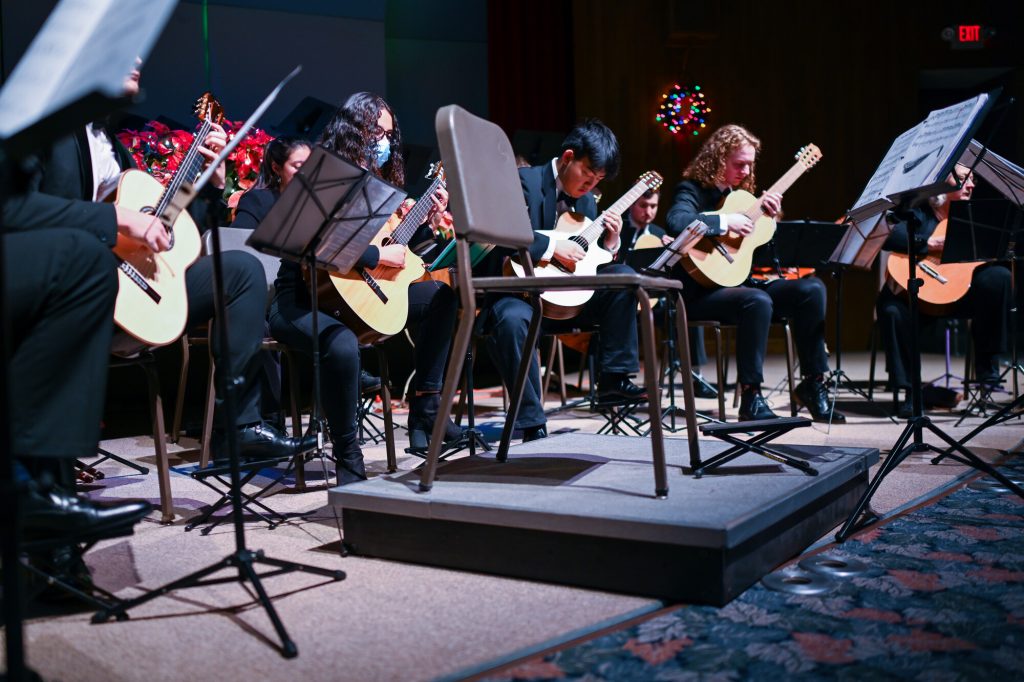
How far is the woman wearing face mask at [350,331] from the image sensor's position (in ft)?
9.26

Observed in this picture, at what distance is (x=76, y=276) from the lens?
5.25 ft

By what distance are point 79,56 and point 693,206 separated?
11.3ft

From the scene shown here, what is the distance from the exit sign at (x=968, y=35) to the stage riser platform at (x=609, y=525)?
7.32 m

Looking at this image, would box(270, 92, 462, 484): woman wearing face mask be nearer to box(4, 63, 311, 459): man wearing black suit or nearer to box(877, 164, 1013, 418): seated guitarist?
box(4, 63, 311, 459): man wearing black suit

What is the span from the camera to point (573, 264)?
3.53 meters

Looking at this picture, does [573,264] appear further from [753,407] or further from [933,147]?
[933,147]

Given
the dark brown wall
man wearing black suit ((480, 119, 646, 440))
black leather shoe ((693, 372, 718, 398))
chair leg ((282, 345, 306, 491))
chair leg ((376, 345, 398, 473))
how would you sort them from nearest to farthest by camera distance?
1. chair leg ((282, 345, 306, 491))
2. chair leg ((376, 345, 398, 473))
3. man wearing black suit ((480, 119, 646, 440))
4. black leather shoe ((693, 372, 718, 398))
5. the dark brown wall

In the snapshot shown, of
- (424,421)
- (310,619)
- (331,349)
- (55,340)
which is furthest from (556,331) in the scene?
(55,340)

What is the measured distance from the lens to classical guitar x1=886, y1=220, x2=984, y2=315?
4508 mm

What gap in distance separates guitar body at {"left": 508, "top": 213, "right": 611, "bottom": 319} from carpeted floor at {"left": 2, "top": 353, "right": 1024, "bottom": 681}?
57.1 inches

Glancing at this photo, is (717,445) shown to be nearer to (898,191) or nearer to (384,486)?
(898,191)

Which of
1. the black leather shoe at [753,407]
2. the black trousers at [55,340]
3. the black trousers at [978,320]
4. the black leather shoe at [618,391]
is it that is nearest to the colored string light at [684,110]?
the black trousers at [978,320]

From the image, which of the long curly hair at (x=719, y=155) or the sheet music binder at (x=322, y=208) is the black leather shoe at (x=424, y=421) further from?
the long curly hair at (x=719, y=155)

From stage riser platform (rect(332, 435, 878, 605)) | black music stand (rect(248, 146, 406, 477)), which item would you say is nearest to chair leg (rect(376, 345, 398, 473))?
black music stand (rect(248, 146, 406, 477))
